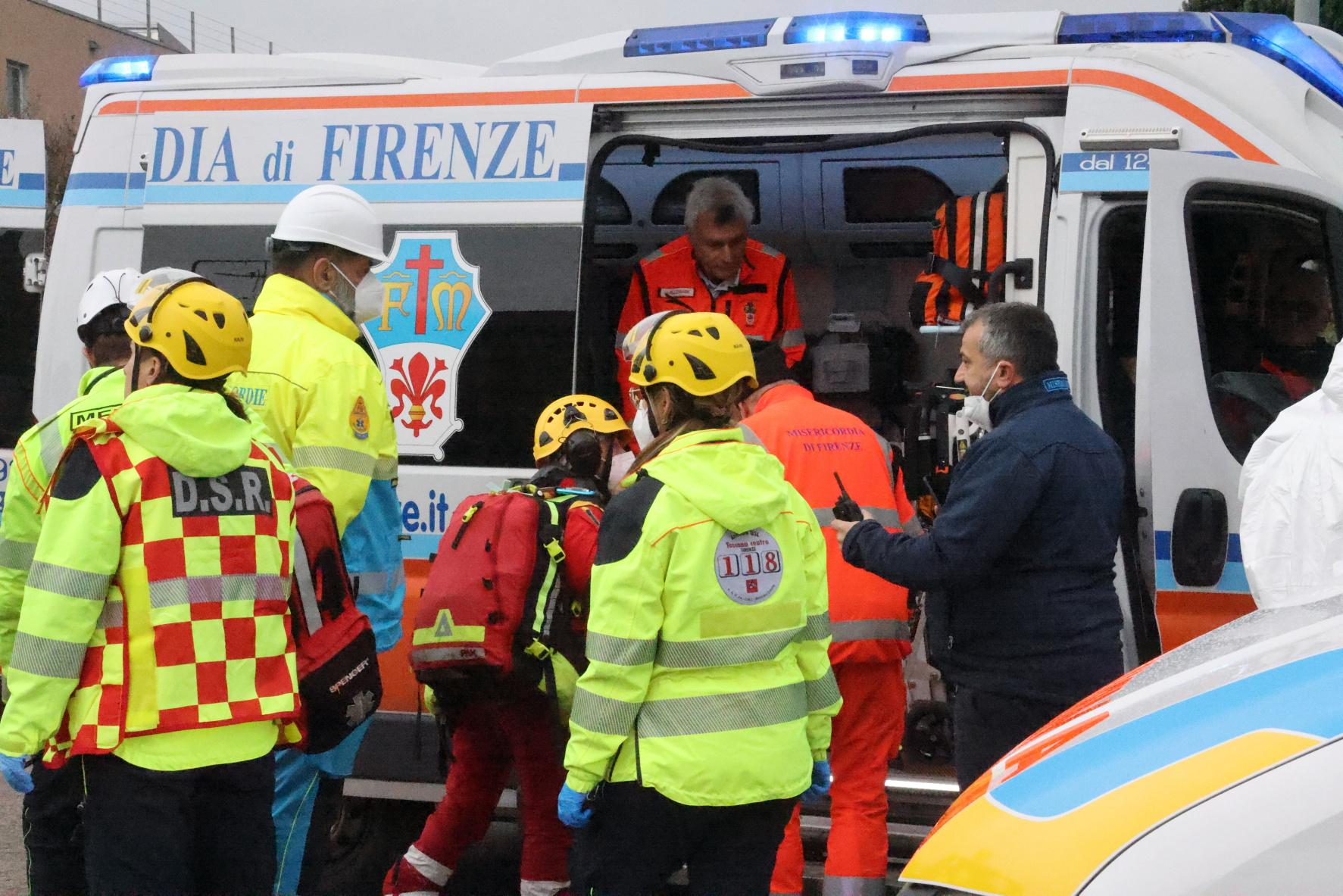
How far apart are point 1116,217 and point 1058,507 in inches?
47.7

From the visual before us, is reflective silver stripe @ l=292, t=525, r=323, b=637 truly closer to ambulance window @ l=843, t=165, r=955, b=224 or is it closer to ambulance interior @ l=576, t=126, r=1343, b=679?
ambulance interior @ l=576, t=126, r=1343, b=679

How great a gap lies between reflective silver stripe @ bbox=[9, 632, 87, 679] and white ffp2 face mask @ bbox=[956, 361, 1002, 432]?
7.52 ft

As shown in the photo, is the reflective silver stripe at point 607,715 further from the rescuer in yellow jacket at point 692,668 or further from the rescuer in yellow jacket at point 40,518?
the rescuer in yellow jacket at point 40,518

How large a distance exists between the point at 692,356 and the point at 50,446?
1437 millimetres

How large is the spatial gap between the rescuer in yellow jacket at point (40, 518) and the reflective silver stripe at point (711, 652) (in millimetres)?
1316

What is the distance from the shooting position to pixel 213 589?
2.89 metres

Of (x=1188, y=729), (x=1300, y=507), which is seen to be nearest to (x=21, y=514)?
(x=1188, y=729)

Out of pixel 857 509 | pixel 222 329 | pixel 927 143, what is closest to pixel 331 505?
pixel 222 329

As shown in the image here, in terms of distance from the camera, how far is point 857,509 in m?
4.00

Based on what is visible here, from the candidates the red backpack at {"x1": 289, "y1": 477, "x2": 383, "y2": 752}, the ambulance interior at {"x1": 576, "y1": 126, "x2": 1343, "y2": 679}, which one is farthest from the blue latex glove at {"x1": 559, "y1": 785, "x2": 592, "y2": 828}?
the ambulance interior at {"x1": 576, "y1": 126, "x2": 1343, "y2": 679}

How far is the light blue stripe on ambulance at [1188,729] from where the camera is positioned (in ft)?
6.08

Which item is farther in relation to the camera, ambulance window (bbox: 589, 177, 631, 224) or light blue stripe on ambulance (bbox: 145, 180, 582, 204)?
ambulance window (bbox: 589, 177, 631, 224)

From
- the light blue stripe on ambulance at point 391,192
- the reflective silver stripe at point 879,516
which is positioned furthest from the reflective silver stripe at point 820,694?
the light blue stripe on ambulance at point 391,192

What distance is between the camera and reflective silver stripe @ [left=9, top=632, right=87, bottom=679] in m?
2.77
